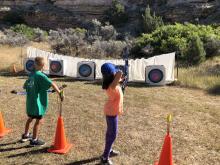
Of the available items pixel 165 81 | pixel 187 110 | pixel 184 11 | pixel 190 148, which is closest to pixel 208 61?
pixel 165 81

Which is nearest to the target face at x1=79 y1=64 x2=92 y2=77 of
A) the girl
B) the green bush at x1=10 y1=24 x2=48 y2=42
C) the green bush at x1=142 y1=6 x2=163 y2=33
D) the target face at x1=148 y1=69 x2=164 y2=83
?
the target face at x1=148 y1=69 x2=164 y2=83

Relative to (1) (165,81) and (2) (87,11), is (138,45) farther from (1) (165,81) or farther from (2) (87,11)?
(2) (87,11)

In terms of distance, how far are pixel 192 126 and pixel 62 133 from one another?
3.08m

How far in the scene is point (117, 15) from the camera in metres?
35.2

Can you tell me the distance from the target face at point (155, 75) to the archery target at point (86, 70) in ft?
7.27

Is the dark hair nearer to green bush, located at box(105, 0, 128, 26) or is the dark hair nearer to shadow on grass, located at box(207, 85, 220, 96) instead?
shadow on grass, located at box(207, 85, 220, 96)

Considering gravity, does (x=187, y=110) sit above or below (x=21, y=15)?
below

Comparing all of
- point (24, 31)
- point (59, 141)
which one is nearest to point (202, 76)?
point (59, 141)

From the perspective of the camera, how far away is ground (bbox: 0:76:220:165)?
6.97 m

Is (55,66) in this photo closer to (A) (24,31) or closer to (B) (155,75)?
(B) (155,75)

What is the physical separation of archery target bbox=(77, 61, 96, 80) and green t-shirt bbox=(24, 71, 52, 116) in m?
8.05

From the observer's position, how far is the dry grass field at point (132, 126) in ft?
22.9

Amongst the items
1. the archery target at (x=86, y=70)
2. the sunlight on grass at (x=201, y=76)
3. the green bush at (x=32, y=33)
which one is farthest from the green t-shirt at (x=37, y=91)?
the green bush at (x=32, y=33)

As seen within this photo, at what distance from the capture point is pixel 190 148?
7.46 meters
